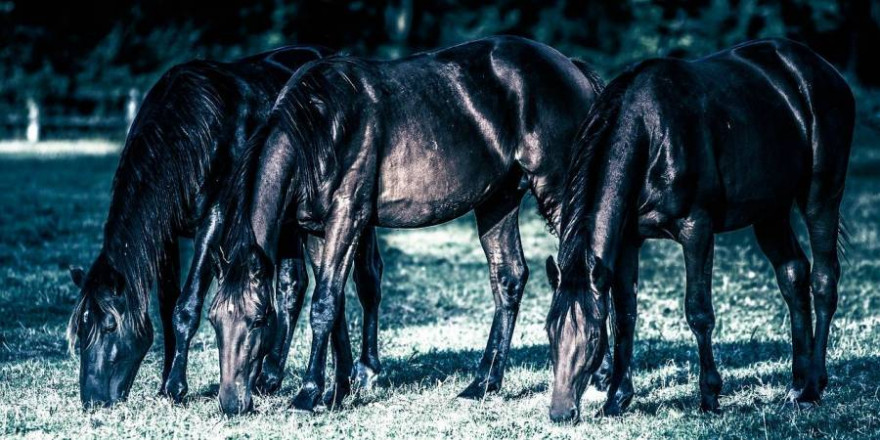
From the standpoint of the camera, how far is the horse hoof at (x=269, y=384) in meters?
7.51

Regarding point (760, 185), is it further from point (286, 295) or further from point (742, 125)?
point (286, 295)

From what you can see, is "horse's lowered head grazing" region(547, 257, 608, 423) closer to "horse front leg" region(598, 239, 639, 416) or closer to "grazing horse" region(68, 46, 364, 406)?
"horse front leg" region(598, 239, 639, 416)

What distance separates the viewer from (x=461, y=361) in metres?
8.68

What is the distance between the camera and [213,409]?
271 inches

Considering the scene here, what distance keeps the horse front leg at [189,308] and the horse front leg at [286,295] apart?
17.7 inches

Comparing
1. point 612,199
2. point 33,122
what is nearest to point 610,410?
point 612,199

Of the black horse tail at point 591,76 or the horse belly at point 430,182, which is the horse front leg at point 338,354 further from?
the black horse tail at point 591,76

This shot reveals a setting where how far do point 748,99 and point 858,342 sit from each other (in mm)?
2843

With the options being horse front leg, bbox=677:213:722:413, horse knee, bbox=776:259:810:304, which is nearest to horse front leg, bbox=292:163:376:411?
horse front leg, bbox=677:213:722:413

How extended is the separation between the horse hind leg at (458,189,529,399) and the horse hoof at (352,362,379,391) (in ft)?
2.40

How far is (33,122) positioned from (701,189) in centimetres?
2902

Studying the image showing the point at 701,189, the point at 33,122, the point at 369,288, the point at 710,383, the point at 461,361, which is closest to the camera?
the point at 701,189

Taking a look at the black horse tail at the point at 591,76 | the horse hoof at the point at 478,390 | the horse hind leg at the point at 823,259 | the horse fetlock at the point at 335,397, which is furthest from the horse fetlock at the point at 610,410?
the black horse tail at the point at 591,76

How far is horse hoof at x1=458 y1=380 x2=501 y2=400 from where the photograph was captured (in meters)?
7.34
